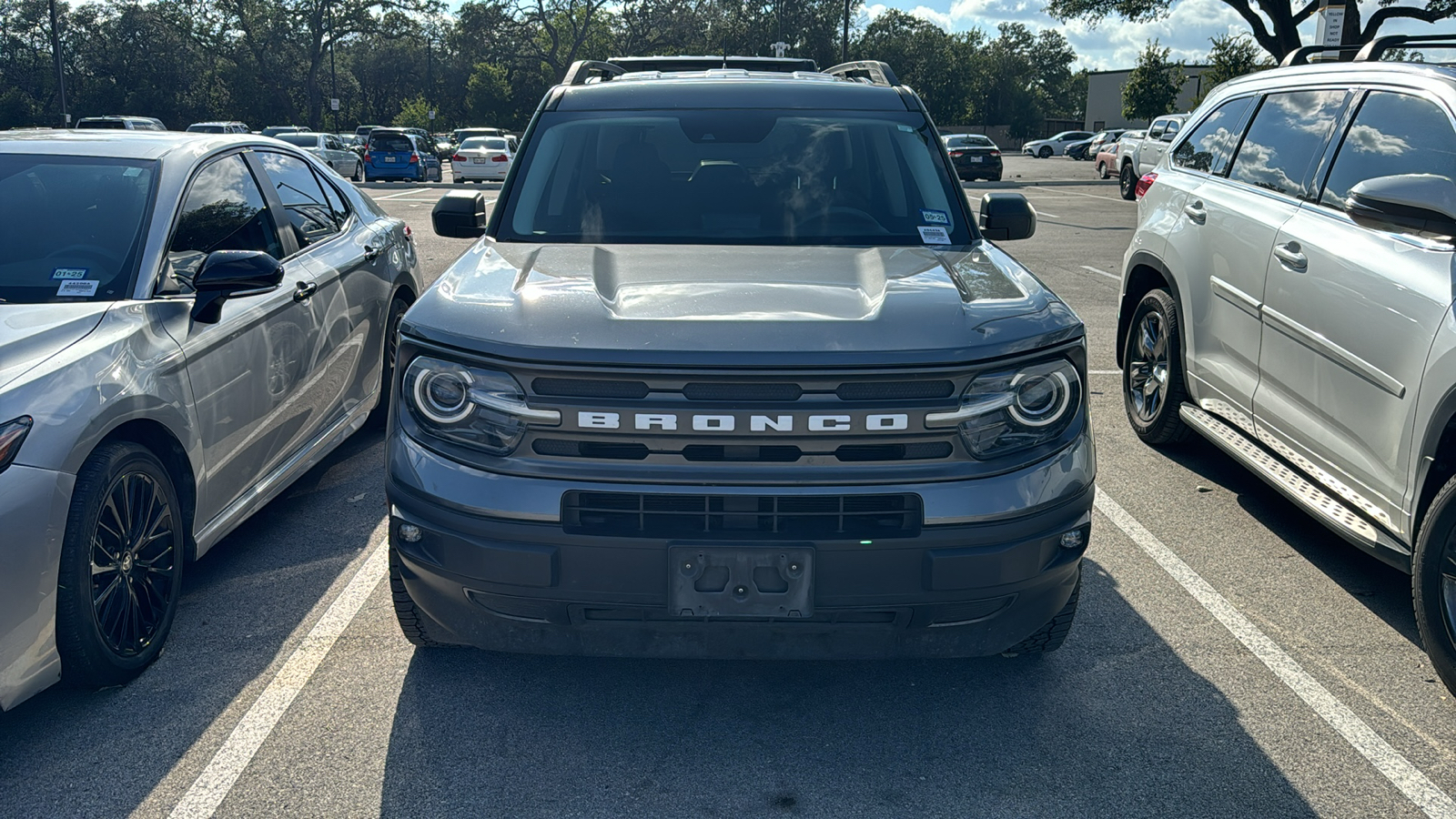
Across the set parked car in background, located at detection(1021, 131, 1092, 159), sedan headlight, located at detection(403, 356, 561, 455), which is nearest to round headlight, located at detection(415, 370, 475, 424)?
sedan headlight, located at detection(403, 356, 561, 455)

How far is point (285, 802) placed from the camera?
2936 mm

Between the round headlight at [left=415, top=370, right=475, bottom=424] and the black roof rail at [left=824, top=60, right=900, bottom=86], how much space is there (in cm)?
265

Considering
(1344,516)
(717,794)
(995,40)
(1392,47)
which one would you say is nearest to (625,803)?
(717,794)

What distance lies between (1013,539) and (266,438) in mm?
2991

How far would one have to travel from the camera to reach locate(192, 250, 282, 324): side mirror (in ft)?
12.9

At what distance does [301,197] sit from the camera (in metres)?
5.46

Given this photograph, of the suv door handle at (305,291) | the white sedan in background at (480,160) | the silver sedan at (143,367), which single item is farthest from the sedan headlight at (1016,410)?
the white sedan in background at (480,160)

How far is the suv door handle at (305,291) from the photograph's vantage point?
4.82 m

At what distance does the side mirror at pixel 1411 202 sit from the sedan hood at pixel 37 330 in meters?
4.00

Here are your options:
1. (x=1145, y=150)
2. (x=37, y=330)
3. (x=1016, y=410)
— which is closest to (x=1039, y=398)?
(x=1016, y=410)

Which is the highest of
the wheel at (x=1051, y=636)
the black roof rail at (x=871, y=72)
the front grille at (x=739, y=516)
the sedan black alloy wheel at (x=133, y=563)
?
the black roof rail at (x=871, y=72)

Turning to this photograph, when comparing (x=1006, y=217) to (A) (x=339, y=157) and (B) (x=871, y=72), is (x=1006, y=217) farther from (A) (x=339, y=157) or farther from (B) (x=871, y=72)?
(A) (x=339, y=157)

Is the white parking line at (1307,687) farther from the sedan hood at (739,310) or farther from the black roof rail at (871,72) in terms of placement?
the black roof rail at (871,72)

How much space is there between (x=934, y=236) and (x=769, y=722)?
1.78 metres
